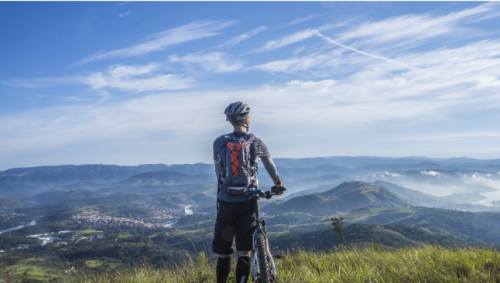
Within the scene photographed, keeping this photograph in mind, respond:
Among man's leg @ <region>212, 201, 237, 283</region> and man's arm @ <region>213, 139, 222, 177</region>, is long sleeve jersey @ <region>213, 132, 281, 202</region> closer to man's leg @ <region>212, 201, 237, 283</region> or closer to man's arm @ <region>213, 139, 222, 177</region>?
man's arm @ <region>213, 139, 222, 177</region>

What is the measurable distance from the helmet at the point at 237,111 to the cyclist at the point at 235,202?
1.18 feet

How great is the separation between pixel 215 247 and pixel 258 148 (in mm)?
1863

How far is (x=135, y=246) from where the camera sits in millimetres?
148875

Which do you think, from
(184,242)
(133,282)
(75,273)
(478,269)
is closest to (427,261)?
(478,269)

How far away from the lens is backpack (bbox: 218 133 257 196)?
4.63m

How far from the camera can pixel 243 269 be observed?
14.9 ft

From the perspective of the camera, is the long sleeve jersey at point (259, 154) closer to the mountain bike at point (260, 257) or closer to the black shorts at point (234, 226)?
the black shorts at point (234, 226)

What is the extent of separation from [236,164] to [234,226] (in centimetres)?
107

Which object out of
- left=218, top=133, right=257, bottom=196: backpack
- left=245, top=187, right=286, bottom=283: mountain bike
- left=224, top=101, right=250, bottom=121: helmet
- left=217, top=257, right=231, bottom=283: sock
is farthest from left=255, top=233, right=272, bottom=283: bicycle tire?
left=224, top=101, right=250, bottom=121: helmet

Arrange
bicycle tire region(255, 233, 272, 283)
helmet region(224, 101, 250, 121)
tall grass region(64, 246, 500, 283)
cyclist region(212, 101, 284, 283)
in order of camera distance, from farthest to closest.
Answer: helmet region(224, 101, 250, 121) → cyclist region(212, 101, 284, 283) → bicycle tire region(255, 233, 272, 283) → tall grass region(64, 246, 500, 283)

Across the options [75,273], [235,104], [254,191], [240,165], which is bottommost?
[75,273]

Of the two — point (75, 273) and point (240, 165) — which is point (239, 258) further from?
point (75, 273)

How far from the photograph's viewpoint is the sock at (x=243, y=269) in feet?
14.9

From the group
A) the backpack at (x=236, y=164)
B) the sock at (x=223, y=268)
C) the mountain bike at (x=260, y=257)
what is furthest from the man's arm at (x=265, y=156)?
the sock at (x=223, y=268)
